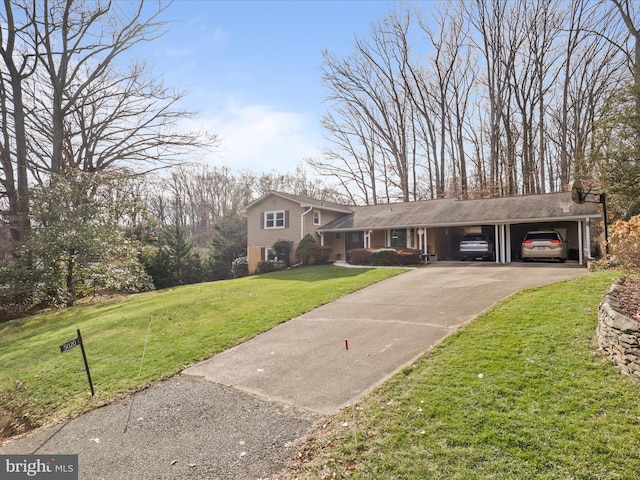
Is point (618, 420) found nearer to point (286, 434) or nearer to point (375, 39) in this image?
point (286, 434)

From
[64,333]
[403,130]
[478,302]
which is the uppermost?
[403,130]

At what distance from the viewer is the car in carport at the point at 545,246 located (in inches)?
606

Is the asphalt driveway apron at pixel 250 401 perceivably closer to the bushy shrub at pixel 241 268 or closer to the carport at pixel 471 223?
the carport at pixel 471 223

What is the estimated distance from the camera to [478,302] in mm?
8266

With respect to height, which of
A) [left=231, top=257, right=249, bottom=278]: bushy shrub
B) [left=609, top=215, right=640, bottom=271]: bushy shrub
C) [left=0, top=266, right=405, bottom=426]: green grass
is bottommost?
[left=0, top=266, right=405, bottom=426]: green grass

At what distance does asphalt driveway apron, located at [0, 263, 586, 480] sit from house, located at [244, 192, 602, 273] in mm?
10490

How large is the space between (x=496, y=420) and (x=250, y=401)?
2967 mm

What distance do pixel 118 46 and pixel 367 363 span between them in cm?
2155

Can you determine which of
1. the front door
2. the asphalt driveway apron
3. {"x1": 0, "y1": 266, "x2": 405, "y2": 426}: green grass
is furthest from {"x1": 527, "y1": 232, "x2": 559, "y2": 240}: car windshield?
the asphalt driveway apron

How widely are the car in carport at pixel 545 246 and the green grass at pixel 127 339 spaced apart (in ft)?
24.6

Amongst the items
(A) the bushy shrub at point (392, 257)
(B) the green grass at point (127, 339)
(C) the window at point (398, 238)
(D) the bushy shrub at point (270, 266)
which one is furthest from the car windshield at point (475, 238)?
(D) the bushy shrub at point (270, 266)

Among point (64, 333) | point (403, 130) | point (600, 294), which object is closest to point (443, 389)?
point (600, 294)

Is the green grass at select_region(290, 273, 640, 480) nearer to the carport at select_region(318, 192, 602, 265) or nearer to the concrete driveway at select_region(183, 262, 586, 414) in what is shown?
the concrete driveway at select_region(183, 262, 586, 414)

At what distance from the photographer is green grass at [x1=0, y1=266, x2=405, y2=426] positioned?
580 centimetres
